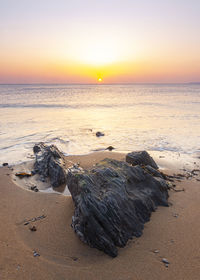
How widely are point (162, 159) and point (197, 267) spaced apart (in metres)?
7.56

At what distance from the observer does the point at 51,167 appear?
921 centimetres

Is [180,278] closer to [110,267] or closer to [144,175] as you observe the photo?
[110,267]

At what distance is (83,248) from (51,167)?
4766 mm

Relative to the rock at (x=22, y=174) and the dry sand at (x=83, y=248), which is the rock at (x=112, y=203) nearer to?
the dry sand at (x=83, y=248)

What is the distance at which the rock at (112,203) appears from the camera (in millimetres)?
4980

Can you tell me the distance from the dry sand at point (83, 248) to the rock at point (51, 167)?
1552mm

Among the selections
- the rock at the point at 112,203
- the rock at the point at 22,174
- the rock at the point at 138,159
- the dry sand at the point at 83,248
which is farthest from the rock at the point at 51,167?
the rock at the point at 138,159

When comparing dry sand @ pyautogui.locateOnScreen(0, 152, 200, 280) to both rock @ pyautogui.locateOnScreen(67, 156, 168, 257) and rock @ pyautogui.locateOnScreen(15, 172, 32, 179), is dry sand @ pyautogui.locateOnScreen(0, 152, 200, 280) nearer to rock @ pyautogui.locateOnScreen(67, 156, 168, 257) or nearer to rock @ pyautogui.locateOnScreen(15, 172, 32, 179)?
rock @ pyautogui.locateOnScreen(67, 156, 168, 257)

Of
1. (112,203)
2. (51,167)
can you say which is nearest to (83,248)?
(112,203)

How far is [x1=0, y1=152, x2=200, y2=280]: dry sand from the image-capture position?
4414 mm

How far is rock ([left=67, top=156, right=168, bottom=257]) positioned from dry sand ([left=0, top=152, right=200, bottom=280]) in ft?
0.84

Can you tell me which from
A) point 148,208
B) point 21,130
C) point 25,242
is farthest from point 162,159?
point 21,130

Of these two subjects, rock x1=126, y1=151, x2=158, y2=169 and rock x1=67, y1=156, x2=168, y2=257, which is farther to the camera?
rock x1=126, y1=151, x2=158, y2=169

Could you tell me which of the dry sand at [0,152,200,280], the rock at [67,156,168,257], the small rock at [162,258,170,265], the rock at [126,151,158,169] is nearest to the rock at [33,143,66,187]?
the dry sand at [0,152,200,280]
